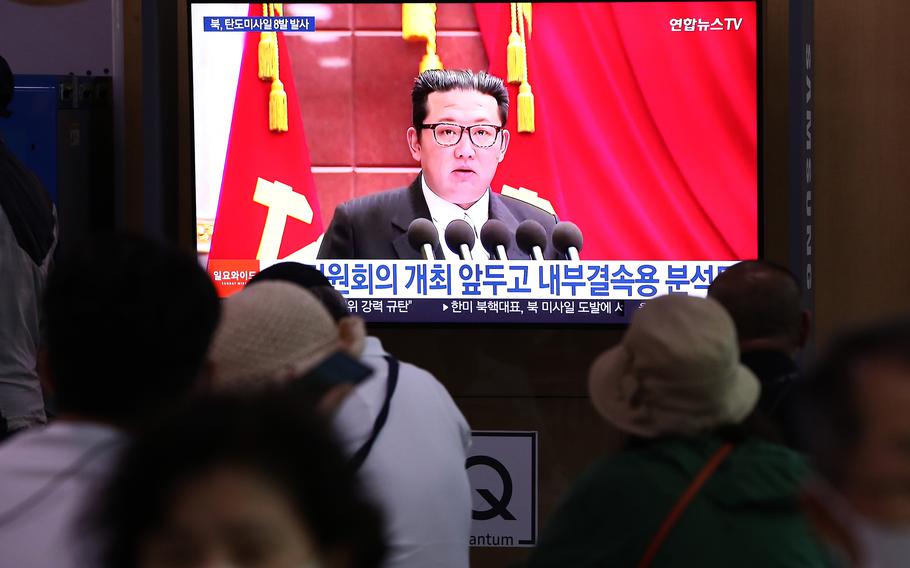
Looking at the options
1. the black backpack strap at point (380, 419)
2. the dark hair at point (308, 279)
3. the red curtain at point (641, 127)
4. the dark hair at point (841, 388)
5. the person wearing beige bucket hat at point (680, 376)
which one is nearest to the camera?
the dark hair at point (841, 388)

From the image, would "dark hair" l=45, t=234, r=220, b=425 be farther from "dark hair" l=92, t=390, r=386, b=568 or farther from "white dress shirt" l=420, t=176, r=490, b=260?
"white dress shirt" l=420, t=176, r=490, b=260

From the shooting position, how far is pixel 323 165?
4.51m

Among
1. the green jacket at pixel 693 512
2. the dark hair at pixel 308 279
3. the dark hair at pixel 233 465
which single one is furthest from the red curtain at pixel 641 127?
the dark hair at pixel 233 465

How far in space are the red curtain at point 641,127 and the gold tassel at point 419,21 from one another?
0.17m

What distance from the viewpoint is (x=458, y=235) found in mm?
4465

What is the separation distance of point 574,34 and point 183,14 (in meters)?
1.44

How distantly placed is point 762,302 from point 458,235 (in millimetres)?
1819

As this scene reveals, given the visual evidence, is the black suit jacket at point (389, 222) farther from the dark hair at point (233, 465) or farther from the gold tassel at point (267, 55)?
the dark hair at point (233, 465)

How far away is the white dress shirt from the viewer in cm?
446

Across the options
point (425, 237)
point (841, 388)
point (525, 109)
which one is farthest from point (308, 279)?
point (841, 388)

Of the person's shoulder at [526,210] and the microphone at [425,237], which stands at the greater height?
the person's shoulder at [526,210]

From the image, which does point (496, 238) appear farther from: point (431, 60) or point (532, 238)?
point (431, 60)

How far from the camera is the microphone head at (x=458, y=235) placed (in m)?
4.46

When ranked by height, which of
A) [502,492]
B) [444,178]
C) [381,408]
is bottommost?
[502,492]
